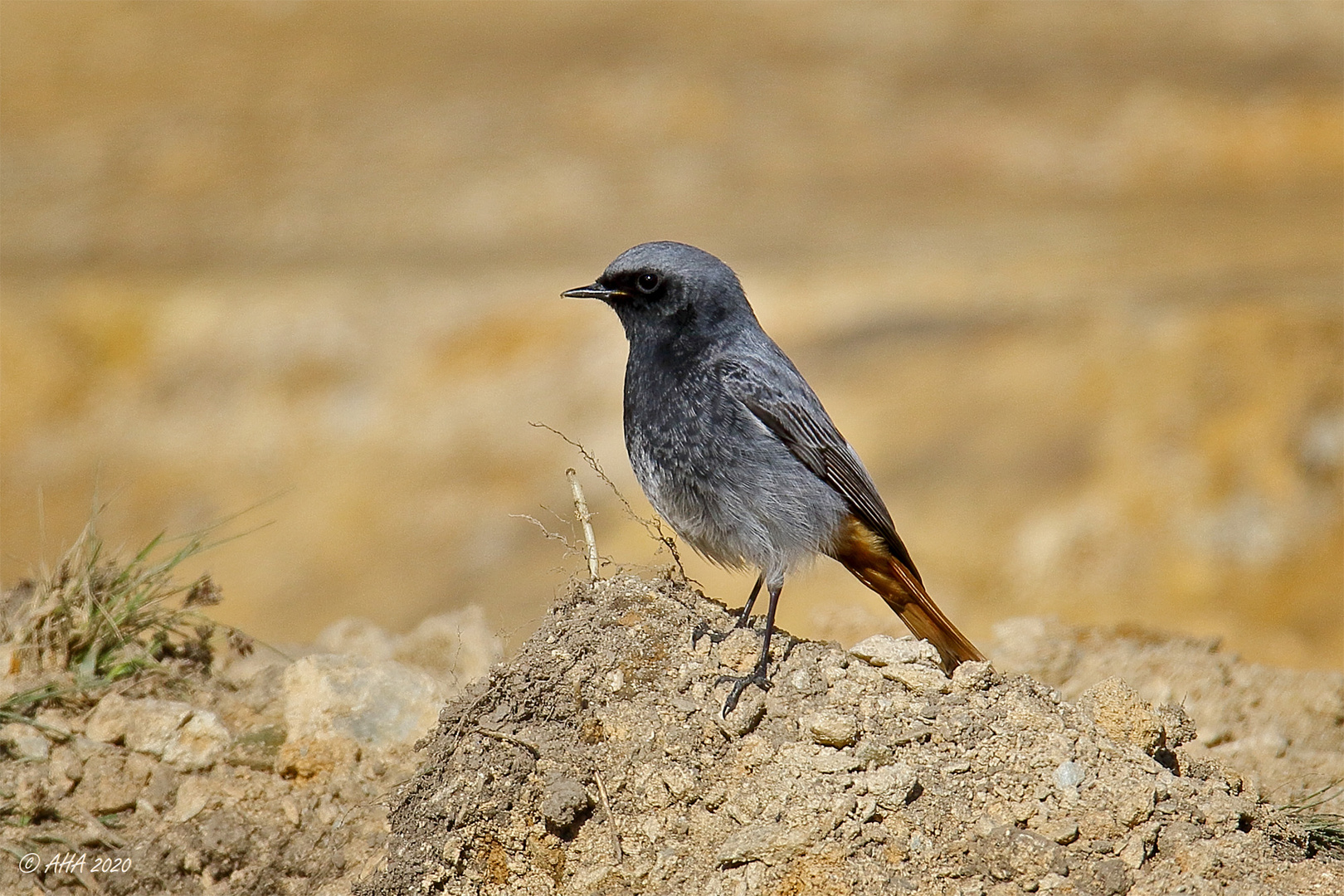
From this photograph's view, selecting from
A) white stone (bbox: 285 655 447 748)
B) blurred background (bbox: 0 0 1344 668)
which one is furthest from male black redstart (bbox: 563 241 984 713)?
white stone (bbox: 285 655 447 748)

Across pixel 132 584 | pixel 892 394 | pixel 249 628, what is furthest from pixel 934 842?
pixel 249 628

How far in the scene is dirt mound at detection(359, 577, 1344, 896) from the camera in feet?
11.1

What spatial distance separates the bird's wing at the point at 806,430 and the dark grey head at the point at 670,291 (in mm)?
226

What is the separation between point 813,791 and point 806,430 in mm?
1621

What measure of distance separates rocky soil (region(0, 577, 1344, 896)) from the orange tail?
0.75 m

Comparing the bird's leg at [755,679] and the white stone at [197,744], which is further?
the white stone at [197,744]

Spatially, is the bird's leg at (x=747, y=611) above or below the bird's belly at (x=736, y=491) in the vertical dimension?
below

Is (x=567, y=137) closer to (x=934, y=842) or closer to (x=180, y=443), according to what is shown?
(x=180, y=443)

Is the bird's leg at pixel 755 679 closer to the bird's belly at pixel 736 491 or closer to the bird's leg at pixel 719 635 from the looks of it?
the bird's leg at pixel 719 635

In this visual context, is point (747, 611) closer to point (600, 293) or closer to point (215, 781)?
point (600, 293)

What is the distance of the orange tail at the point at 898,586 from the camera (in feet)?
15.6

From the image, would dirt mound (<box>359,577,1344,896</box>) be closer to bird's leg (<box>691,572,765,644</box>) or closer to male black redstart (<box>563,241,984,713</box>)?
bird's leg (<box>691,572,765,644</box>)

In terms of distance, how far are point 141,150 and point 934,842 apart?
2245cm

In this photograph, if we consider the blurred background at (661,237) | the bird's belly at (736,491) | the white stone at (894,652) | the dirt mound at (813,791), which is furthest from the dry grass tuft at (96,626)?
the white stone at (894,652)
